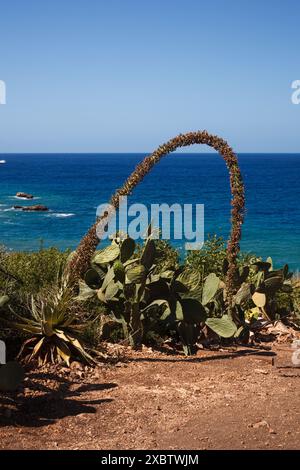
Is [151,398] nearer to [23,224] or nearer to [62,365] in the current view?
[62,365]

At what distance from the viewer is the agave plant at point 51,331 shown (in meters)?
5.94

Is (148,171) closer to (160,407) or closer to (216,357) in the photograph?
(216,357)

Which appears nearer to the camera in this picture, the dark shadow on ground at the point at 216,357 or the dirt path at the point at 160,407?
the dirt path at the point at 160,407

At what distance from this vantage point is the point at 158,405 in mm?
4988

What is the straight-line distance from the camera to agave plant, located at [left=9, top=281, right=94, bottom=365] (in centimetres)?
594

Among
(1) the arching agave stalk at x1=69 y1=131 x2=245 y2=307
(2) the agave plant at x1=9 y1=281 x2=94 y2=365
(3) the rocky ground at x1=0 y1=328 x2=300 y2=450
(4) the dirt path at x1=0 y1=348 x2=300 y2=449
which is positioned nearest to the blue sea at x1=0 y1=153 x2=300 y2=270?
(1) the arching agave stalk at x1=69 y1=131 x2=245 y2=307

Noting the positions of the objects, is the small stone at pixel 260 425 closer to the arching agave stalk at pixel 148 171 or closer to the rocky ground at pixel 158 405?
the rocky ground at pixel 158 405

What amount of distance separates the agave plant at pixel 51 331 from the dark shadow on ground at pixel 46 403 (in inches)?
15.3

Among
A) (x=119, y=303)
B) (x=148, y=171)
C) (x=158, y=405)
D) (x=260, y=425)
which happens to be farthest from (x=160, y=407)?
(x=148, y=171)

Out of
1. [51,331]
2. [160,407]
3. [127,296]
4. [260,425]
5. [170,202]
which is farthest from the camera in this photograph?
[170,202]

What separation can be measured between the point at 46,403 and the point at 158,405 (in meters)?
0.89

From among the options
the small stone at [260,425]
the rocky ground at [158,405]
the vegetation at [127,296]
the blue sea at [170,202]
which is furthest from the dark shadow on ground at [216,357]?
the blue sea at [170,202]

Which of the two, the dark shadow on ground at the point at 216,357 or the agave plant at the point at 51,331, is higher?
the agave plant at the point at 51,331

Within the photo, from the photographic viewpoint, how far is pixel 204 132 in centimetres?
682
